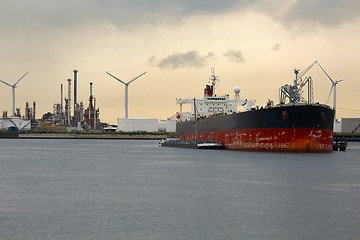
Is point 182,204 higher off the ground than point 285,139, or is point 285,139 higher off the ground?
point 285,139

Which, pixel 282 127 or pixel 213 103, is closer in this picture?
pixel 282 127

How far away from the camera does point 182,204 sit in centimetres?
2781

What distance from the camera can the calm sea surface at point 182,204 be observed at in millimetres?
21750

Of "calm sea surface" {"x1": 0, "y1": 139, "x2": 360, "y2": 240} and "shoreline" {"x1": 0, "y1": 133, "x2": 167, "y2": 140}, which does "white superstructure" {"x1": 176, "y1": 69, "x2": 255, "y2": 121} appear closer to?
"shoreline" {"x1": 0, "y1": 133, "x2": 167, "y2": 140}

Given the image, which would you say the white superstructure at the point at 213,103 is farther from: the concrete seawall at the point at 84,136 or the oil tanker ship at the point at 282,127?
the concrete seawall at the point at 84,136

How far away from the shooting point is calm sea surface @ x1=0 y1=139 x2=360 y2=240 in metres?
21.8

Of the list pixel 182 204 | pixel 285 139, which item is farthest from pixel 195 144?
pixel 182 204

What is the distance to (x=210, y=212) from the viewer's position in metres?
25.6

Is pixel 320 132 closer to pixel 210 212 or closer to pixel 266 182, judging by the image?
pixel 266 182

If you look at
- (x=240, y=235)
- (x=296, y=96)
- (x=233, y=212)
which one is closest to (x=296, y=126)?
(x=296, y=96)

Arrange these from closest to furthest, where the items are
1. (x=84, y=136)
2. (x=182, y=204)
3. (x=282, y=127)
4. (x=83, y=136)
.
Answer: (x=182, y=204) → (x=282, y=127) → (x=84, y=136) → (x=83, y=136)

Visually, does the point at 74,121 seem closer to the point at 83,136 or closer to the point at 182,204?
the point at 83,136

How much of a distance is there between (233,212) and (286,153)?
34787 mm

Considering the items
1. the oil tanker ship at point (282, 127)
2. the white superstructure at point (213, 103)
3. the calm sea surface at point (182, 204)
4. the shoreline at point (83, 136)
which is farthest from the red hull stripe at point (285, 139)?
the shoreline at point (83, 136)
